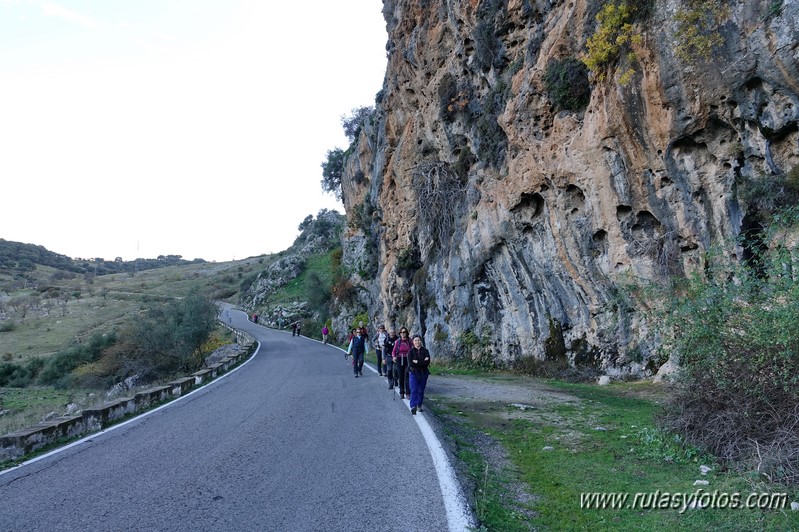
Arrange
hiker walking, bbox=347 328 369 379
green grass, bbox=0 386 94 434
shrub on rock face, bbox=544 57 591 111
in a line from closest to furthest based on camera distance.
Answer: shrub on rock face, bbox=544 57 591 111
hiker walking, bbox=347 328 369 379
green grass, bbox=0 386 94 434

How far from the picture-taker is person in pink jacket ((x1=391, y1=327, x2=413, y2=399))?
10242 mm

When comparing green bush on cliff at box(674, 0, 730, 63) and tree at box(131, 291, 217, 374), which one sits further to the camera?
tree at box(131, 291, 217, 374)

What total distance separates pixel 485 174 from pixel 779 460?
16.0 m

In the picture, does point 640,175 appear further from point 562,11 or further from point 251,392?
point 251,392

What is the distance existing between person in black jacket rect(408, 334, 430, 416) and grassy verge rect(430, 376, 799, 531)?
2.13 feet

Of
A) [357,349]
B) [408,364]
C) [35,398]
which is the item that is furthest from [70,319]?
[408,364]

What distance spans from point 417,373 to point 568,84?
9808 mm

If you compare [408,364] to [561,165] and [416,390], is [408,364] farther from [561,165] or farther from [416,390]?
[561,165]

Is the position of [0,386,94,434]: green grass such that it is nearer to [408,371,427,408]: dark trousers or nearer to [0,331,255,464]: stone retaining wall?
[0,331,255,464]: stone retaining wall

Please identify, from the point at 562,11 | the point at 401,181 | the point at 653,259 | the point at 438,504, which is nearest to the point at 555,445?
the point at 438,504

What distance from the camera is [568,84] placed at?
45.5 ft

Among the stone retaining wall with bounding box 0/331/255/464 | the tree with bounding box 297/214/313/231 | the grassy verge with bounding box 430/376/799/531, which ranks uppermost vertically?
the tree with bounding box 297/214/313/231

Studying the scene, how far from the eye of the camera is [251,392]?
41.4 ft

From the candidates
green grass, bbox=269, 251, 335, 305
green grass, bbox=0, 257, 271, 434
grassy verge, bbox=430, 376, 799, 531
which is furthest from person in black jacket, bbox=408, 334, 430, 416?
green grass, bbox=269, 251, 335, 305
